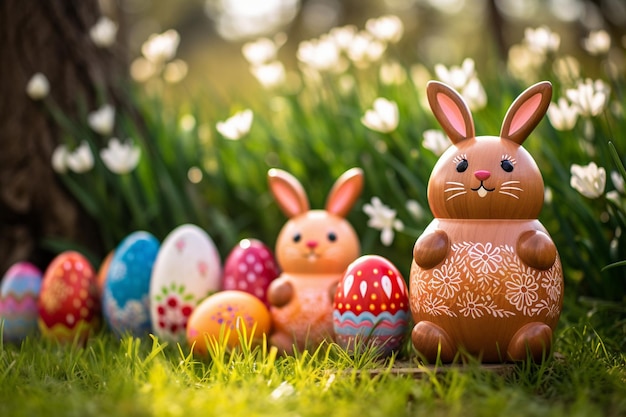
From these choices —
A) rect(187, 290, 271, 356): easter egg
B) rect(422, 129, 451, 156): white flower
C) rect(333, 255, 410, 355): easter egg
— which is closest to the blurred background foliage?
rect(422, 129, 451, 156): white flower

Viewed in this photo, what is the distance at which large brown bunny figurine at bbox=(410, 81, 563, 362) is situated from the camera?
1782 millimetres

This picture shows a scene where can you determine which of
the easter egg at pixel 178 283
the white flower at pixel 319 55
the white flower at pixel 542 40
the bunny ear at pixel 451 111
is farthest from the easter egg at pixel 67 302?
the white flower at pixel 542 40

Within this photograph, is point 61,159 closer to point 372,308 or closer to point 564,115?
point 372,308

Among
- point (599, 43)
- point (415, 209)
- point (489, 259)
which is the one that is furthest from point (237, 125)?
point (599, 43)

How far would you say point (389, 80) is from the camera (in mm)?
3432

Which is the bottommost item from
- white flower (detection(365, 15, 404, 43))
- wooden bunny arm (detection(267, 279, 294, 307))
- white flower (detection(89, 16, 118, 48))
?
wooden bunny arm (detection(267, 279, 294, 307))

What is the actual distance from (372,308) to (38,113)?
2.01m

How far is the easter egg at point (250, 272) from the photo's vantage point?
241 cm

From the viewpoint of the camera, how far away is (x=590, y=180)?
2.12m

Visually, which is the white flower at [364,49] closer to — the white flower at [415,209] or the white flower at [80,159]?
the white flower at [415,209]

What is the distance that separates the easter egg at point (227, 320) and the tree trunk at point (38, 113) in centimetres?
117

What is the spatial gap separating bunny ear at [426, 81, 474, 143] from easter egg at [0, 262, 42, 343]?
1.68m

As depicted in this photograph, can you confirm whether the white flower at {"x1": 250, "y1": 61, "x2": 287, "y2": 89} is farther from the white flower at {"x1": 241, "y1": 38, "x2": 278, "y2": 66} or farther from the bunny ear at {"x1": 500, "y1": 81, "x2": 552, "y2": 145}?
the bunny ear at {"x1": 500, "y1": 81, "x2": 552, "y2": 145}

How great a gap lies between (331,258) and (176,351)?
1.94ft
